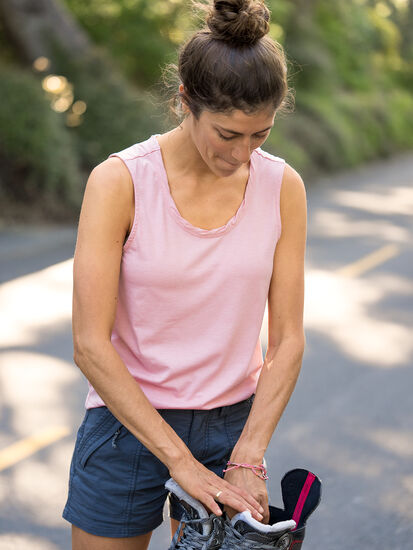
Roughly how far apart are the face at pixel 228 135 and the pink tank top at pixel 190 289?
12 centimetres

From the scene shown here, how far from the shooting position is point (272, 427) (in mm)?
2146

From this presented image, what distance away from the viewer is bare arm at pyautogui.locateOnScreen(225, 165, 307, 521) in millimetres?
2129

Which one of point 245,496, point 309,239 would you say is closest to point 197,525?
point 245,496

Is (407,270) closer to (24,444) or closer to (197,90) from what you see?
(24,444)

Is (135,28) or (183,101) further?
(135,28)

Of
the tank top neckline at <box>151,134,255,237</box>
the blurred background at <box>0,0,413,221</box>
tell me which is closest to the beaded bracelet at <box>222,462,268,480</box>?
the tank top neckline at <box>151,134,255,237</box>

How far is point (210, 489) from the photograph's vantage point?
6.62ft

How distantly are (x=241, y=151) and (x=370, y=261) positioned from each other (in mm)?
7597

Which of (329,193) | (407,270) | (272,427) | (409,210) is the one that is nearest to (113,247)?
(272,427)

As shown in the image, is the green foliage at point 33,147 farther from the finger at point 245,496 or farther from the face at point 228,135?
the finger at point 245,496

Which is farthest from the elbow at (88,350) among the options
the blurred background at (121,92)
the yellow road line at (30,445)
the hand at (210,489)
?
the yellow road line at (30,445)

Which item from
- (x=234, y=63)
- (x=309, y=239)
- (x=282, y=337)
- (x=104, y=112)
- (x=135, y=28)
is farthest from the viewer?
(x=135, y=28)

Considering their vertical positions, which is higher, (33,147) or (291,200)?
(291,200)

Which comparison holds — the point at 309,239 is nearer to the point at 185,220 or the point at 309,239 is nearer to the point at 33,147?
the point at 33,147
